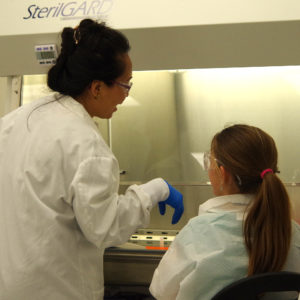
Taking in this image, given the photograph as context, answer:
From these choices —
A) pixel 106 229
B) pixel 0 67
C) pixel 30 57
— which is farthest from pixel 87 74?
pixel 0 67

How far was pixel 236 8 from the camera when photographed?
3.78 feet

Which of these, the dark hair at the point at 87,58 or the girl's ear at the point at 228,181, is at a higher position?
the dark hair at the point at 87,58

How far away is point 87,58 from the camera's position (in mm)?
928

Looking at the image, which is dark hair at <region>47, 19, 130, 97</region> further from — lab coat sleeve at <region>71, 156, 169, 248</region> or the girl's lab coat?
the girl's lab coat

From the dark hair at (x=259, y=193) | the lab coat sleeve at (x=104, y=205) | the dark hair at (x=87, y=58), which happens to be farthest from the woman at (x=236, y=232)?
the dark hair at (x=87, y=58)

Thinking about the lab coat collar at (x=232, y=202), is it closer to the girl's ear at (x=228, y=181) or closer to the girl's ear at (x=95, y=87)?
the girl's ear at (x=228, y=181)

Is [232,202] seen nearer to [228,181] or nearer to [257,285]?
[228,181]

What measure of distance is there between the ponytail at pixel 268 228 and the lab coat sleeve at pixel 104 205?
280 mm

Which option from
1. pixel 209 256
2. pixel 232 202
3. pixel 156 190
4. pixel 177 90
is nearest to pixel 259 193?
pixel 232 202

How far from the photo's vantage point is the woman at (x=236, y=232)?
2.71ft

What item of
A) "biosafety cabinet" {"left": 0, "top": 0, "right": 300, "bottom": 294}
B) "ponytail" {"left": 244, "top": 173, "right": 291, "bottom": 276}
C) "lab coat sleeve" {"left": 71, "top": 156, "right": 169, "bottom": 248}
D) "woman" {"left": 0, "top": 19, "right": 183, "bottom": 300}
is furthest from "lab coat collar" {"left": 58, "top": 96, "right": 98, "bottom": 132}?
"ponytail" {"left": 244, "top": 173, "right": 291, "bottom": 276}

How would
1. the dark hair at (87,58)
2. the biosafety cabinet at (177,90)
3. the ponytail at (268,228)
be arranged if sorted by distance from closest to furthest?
the ponytail at (268,228) < the dark hair at (87,58) < the biosafety cabinet at (177,90)

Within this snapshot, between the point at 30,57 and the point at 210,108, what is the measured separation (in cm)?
87

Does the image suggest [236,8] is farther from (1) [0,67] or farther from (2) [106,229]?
(1) [0,67]
